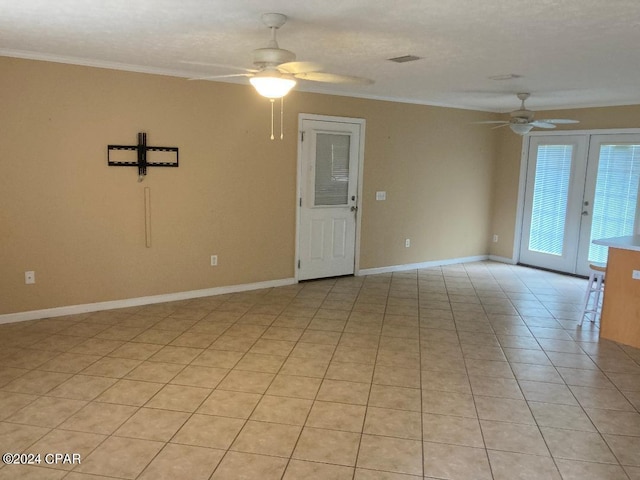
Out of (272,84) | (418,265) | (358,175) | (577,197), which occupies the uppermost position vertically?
(272,84)

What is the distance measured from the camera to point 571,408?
317 cm

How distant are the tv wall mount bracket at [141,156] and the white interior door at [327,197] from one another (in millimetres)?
1554

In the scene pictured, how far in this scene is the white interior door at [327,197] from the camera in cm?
599

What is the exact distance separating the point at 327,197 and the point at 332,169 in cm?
35

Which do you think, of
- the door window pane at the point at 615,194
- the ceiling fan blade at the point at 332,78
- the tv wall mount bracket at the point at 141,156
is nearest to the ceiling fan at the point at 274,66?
the ceiling fan blade at the point at 332,78

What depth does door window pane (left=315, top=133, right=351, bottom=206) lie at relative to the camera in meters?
6.08

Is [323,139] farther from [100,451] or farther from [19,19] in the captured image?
[100,451]

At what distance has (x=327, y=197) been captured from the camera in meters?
6.21

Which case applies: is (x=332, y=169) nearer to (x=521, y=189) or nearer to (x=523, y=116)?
(x=523, y=116)

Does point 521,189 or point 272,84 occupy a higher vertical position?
point 272,84

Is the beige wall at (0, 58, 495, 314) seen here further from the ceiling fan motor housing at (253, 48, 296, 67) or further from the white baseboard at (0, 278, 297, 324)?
the ceiling fan motor housing at (253, 48, 296, 67)

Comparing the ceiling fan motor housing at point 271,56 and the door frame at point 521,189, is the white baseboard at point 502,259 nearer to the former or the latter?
the door frame at point 521,189

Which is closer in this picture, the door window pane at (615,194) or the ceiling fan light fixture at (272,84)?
the ceiling fan light fixture at (272,84)

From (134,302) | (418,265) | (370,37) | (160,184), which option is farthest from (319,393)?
(418,265)
